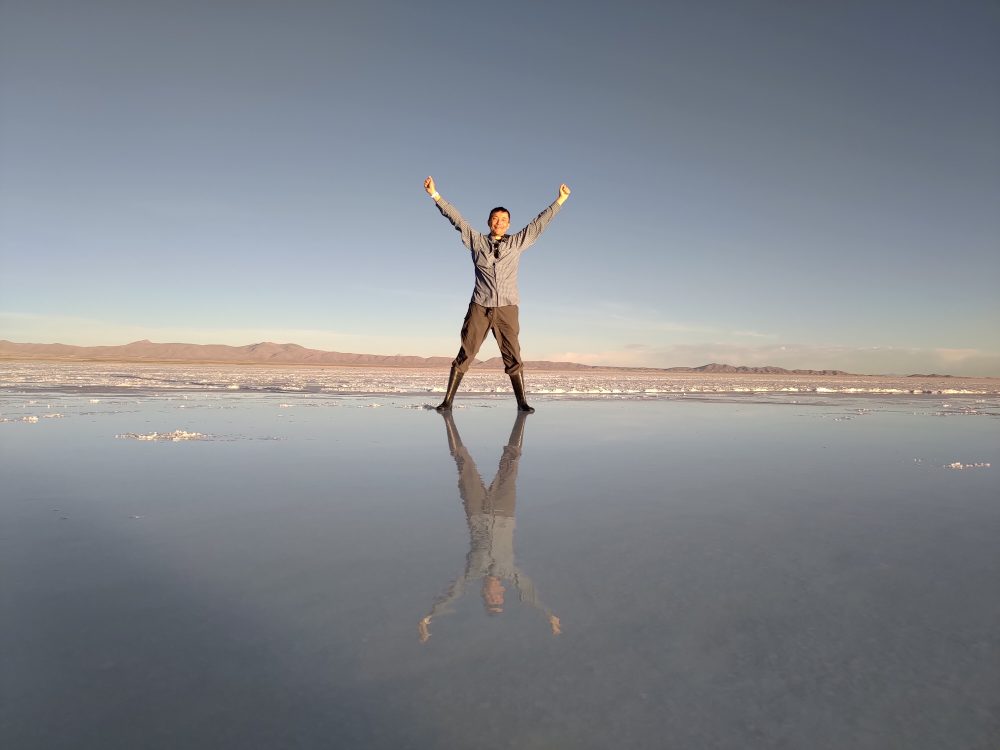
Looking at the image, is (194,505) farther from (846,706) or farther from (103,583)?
(846,706)

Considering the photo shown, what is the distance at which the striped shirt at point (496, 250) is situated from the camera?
22.0 feet

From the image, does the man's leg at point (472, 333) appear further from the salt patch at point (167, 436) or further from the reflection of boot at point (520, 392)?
the salt patch at point (167, 436)

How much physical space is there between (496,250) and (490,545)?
5.21 metres

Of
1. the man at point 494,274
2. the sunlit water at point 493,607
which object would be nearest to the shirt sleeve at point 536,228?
the man at point 494,274

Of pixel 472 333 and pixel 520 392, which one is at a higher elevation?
pixel 472 333

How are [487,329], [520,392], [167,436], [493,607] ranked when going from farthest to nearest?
[520,392] < [487,329] < [167,436] < [493,607]

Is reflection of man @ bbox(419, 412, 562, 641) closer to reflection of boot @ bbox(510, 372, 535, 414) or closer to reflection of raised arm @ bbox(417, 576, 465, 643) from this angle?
reflection of raised arm @ bbox(417, 576, 465, 643)

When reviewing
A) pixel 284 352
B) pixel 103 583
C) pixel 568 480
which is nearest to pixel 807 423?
pixel 568 480

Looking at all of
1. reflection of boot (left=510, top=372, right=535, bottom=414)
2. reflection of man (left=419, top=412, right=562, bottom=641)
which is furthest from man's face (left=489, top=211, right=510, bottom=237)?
reflection of man (left=419, top=412, right=562, bottom=641)

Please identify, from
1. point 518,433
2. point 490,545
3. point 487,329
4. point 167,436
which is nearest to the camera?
point 490,545

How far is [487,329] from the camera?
277 inches

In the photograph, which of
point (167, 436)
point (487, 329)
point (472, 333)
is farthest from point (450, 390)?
point (167, 436)

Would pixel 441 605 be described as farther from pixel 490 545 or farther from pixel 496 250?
pixel 496 250

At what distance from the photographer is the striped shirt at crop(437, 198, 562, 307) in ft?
22.0
